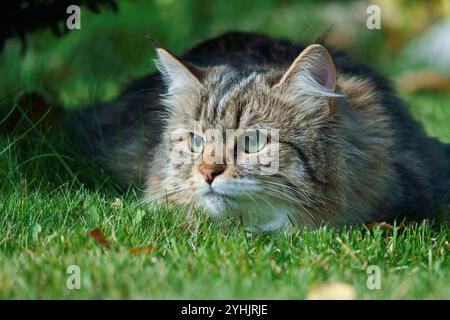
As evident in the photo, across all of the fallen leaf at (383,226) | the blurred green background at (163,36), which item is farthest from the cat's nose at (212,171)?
the blurred green background at (163,36)

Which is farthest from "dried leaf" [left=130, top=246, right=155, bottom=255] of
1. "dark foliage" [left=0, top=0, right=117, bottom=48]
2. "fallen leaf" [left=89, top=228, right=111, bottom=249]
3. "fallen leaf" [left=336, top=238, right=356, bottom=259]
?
"dark foliage" [left=0, top=0, right=117, bottom=48]

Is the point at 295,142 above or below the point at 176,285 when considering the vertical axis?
above

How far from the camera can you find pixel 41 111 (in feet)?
16.1

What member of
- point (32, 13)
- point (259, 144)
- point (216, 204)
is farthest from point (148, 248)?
point (32, 13)

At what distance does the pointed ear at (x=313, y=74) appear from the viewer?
345 cm

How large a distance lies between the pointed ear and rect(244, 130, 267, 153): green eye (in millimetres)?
280

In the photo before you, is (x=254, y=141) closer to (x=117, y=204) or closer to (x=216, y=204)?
(x=216, y=204)

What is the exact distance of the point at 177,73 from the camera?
3.84 meters

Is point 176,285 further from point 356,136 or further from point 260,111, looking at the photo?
point 356,136

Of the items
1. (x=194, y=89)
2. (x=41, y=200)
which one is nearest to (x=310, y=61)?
(x=194, y=89)

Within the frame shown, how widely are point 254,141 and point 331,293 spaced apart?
3.09 ft

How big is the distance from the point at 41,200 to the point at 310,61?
1.38 m

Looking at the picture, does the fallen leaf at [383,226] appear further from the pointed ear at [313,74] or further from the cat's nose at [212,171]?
the cat's nose at [212,171]
